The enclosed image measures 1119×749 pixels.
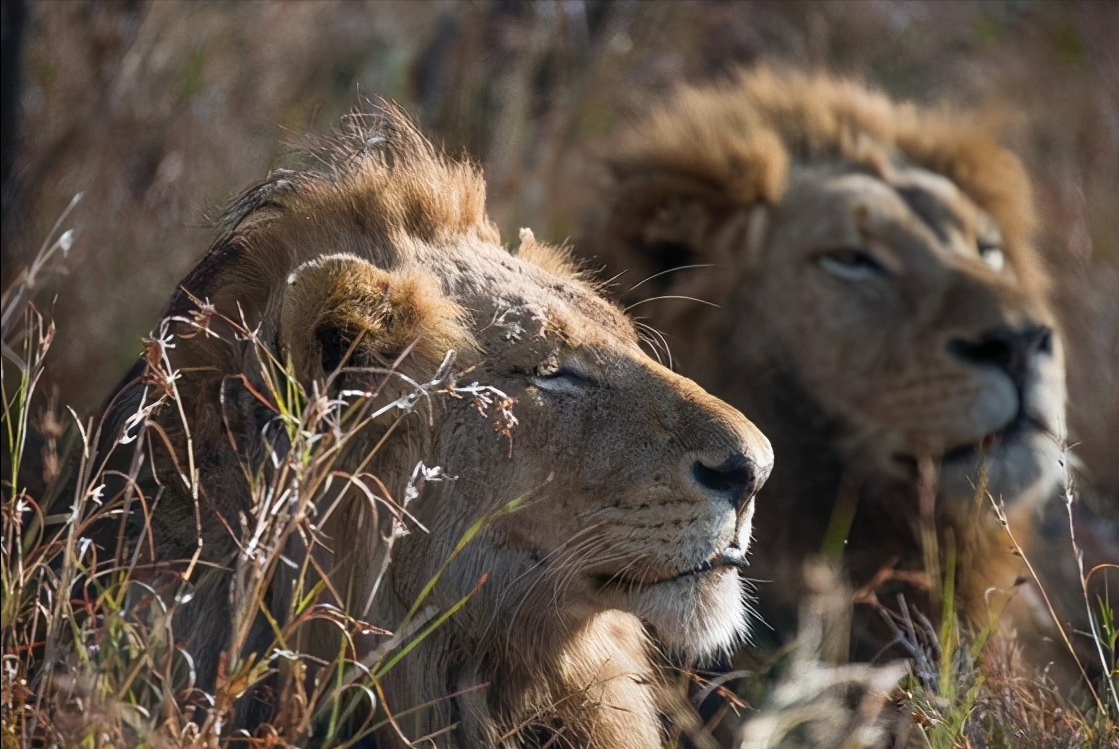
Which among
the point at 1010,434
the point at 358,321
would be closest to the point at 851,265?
the point at 1010,434

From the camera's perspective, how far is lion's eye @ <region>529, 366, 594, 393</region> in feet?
9.16

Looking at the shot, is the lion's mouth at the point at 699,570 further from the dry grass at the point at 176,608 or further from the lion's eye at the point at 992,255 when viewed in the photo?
the lion's eye at the point at 992,255

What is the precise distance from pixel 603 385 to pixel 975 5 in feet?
24.2

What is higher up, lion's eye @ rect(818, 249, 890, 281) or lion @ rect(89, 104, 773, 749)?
lion @ rect(89, 104, 773, 749)

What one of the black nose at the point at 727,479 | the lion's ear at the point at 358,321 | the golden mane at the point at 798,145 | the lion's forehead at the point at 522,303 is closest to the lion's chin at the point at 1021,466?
the golden mane at the point at 798,145

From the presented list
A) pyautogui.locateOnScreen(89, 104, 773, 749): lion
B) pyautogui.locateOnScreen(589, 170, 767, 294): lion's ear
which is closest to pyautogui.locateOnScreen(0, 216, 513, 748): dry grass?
pyautogui.locateOnScreen(89, 104, 773, 749): lion

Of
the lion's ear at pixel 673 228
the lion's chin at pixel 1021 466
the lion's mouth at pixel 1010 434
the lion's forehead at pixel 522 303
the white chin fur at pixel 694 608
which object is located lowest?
the lion's chin at pixel 1021 466

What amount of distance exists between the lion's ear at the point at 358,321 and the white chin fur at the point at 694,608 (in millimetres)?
601

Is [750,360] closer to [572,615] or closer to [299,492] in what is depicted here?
[572,615]

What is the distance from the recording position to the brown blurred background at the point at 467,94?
6.37 meters

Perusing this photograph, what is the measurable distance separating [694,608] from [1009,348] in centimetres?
189

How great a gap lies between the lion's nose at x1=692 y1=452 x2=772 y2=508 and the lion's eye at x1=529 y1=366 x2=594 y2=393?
29cm

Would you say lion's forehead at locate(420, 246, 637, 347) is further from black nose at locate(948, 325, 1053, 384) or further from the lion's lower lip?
black nose at locate(948, 325, 1053, 384)

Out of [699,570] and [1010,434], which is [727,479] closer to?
[699,570]
